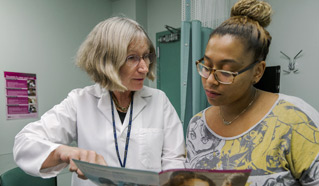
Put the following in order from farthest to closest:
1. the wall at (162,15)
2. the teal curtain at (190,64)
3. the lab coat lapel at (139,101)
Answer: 1. the wall at (162,15)
2. the teal curtain at (190,64)
3. the lab coat lapel at (139,101)

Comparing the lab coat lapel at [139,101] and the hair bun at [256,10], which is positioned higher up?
the hair bun at [256,10]

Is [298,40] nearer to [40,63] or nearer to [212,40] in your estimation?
[212,40]

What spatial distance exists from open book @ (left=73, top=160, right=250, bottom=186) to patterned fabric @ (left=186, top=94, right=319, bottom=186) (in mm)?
229

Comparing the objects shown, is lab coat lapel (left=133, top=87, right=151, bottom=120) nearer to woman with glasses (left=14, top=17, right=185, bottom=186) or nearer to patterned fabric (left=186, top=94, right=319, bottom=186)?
woman with glasses (left=14, top=17, right=185, bottom=186)

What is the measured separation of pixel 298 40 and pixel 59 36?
2.76 meters

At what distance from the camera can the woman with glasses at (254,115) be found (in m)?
0.68

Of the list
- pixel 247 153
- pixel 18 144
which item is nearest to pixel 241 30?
pixel 247 153

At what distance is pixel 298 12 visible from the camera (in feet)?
7.33

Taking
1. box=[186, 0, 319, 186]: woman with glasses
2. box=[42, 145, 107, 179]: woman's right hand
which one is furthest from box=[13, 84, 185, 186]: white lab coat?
box=[186, 0, 319, 186]: woman with glasses

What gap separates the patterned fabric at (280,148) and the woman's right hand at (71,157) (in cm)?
43

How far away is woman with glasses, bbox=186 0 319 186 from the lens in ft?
2.22

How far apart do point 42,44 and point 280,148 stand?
272 centimetres

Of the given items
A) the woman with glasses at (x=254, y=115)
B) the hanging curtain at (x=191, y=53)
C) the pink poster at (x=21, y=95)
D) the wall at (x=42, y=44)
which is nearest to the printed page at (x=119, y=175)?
the woman with glasses at (x=254, y=115)

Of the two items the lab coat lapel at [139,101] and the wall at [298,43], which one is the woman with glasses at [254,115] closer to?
the lab coat lapel at [139,101]
